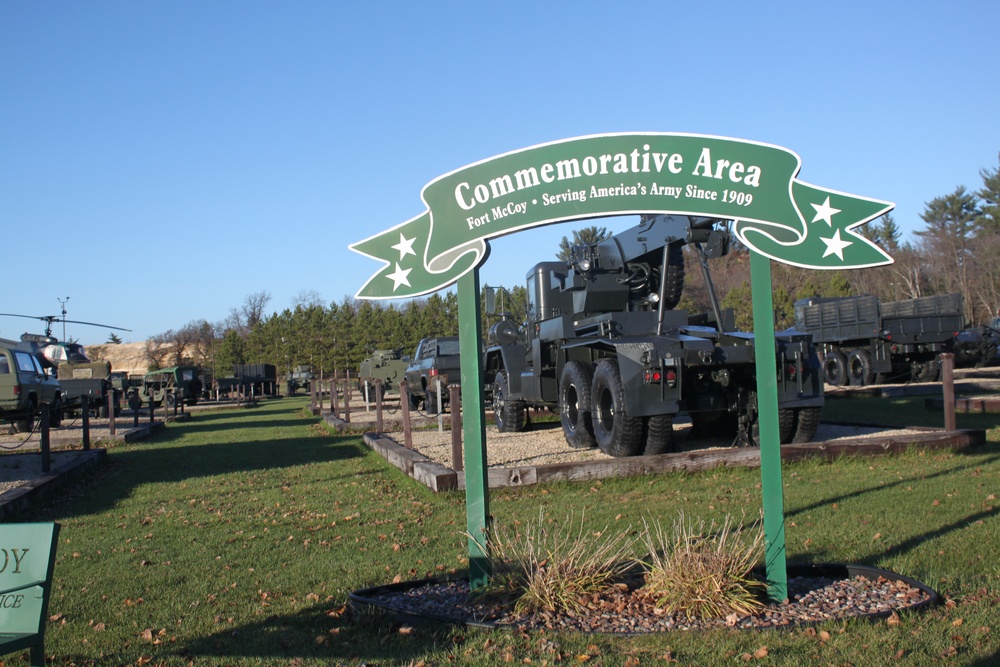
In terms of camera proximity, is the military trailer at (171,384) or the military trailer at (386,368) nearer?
the military trailer at (386,368)

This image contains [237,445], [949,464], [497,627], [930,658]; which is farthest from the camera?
[237,445]

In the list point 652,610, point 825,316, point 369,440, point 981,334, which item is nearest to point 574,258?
point 369,440

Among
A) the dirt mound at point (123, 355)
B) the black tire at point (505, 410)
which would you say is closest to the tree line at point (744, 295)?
the dirt mound at point (123, 355)

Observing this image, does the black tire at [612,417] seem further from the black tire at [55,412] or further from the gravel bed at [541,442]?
the black tire at [55,412]

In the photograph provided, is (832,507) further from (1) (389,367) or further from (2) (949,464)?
(1) (389,367)

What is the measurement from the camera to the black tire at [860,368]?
25.2m

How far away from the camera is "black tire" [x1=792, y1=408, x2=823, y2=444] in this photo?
36.0 feet

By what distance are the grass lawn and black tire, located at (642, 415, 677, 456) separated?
698mm

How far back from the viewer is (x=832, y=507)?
7723 mm

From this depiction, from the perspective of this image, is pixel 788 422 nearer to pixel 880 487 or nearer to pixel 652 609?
pixel 880 487

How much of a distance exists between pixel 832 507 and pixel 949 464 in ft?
9.18

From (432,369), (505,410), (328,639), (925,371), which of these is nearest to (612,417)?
(505,410)

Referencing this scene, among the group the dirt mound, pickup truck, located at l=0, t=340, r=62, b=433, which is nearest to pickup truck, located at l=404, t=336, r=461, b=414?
pickup truck, located at l=0, t=340, r=62, b=433

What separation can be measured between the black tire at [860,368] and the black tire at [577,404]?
15467mm
